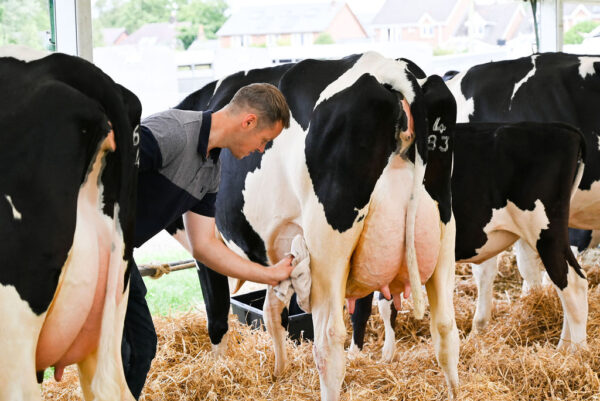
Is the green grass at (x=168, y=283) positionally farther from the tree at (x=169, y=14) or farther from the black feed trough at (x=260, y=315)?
the tree at (x=169, y=14)

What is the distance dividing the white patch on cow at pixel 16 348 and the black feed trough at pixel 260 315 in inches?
104

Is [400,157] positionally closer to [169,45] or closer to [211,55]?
[211,55]

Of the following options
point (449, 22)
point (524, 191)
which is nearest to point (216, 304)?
point (524, 191)

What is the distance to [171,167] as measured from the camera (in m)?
2.71

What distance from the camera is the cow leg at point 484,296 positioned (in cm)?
471

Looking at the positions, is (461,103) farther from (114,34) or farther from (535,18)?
(114,34)

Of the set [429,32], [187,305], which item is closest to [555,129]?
[187,305]

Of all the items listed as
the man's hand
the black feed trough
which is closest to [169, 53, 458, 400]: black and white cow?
the man's hand

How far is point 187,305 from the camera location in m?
5.88

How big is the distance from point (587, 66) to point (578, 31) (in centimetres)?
468

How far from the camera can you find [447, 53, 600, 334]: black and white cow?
4.58 metres

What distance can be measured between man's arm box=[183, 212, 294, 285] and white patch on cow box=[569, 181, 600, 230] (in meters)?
2.60

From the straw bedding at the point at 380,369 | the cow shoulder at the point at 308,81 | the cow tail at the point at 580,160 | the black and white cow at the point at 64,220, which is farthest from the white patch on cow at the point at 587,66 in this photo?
the black and white cow at the point at 64,220

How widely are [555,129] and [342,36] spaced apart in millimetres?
5434
